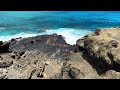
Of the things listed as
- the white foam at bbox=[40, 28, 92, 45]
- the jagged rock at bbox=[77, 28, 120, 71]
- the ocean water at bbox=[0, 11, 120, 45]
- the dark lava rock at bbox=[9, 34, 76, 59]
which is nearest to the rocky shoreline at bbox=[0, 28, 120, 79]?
the jagged rock at bbox=[77, 28, 120, 71]

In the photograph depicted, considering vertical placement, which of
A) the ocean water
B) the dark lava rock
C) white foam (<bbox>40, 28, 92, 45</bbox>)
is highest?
the dark lava rock

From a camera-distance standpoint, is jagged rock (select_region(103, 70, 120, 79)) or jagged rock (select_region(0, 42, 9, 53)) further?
jagged rock (select_region(0, 42, 9, 53))

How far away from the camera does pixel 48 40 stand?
1067 cm

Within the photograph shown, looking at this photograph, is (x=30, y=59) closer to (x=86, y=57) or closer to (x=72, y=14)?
(x=86, y=57)

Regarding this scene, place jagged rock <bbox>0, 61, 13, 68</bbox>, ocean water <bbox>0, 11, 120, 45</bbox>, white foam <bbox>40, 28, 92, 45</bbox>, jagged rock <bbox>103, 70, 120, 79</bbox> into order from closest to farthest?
jagged rock <bbox>103, 70, 120, 79</bbox>, jagged rock <bbox>0, 61, 13, 68</bbox>, white foam <bbox>40, 28, 92, 45</bbox>, ocean water <bbox>0, 11, 120, 45</bbox>

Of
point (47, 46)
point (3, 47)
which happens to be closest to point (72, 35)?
point (47, 46)

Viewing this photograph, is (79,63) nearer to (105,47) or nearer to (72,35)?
(105,47)

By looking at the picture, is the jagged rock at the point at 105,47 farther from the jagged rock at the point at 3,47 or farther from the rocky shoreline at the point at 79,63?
the jagged rock at the point at 3,47

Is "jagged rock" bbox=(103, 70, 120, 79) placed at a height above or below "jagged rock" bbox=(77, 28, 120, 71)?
below

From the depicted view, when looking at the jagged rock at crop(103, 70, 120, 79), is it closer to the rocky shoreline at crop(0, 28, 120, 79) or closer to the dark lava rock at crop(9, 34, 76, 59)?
the rocky shoreline at crop(0, 28, 120, 79)

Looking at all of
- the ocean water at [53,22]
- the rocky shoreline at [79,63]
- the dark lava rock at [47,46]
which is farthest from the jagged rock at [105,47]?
the ocean water at [53,22]

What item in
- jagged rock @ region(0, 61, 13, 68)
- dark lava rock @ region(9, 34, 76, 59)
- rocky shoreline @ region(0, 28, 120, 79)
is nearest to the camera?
rocky shoreline @ region(0, 28, 120, 79)
